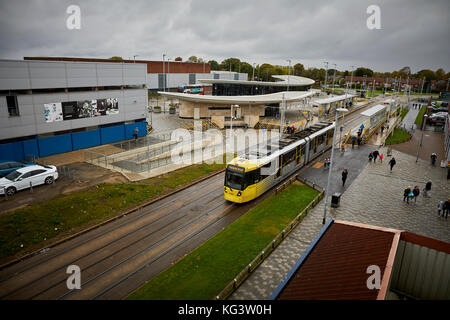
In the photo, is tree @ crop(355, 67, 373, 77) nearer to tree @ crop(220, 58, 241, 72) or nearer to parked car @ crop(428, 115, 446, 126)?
tree @ crop(220, 58, 241, 72)

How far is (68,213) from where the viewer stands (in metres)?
18.4

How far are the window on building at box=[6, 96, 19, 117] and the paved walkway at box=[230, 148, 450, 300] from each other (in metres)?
25.9

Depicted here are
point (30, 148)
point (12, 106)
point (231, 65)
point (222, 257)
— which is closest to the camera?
point (222, 257)

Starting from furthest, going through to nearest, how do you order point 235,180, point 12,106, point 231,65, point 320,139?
1. point 231,65
2. point 320,139
3. point 12,106
4. point 235,180

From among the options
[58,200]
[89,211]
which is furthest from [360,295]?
[58,200]

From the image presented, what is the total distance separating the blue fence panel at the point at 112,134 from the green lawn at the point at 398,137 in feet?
114

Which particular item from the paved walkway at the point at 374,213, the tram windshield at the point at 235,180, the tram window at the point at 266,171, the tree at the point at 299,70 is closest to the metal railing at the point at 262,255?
the paved walkway at the point at 374,213

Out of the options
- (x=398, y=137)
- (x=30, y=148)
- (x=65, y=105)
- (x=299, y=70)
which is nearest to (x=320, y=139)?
(x=398, y=137)

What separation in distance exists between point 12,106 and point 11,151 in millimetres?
4056

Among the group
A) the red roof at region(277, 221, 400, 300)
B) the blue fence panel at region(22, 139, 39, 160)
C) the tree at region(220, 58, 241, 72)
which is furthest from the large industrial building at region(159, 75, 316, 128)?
the tree at region(220, 58, 241, 72)

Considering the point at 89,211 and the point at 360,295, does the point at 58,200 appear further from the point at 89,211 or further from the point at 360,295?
the point at 360,295

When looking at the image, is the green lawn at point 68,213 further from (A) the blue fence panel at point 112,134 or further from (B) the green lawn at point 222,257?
(A) the blue fence panel at point 112,134

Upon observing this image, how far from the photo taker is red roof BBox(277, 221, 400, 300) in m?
8.34

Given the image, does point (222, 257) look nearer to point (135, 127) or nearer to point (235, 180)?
point (235, 180)
